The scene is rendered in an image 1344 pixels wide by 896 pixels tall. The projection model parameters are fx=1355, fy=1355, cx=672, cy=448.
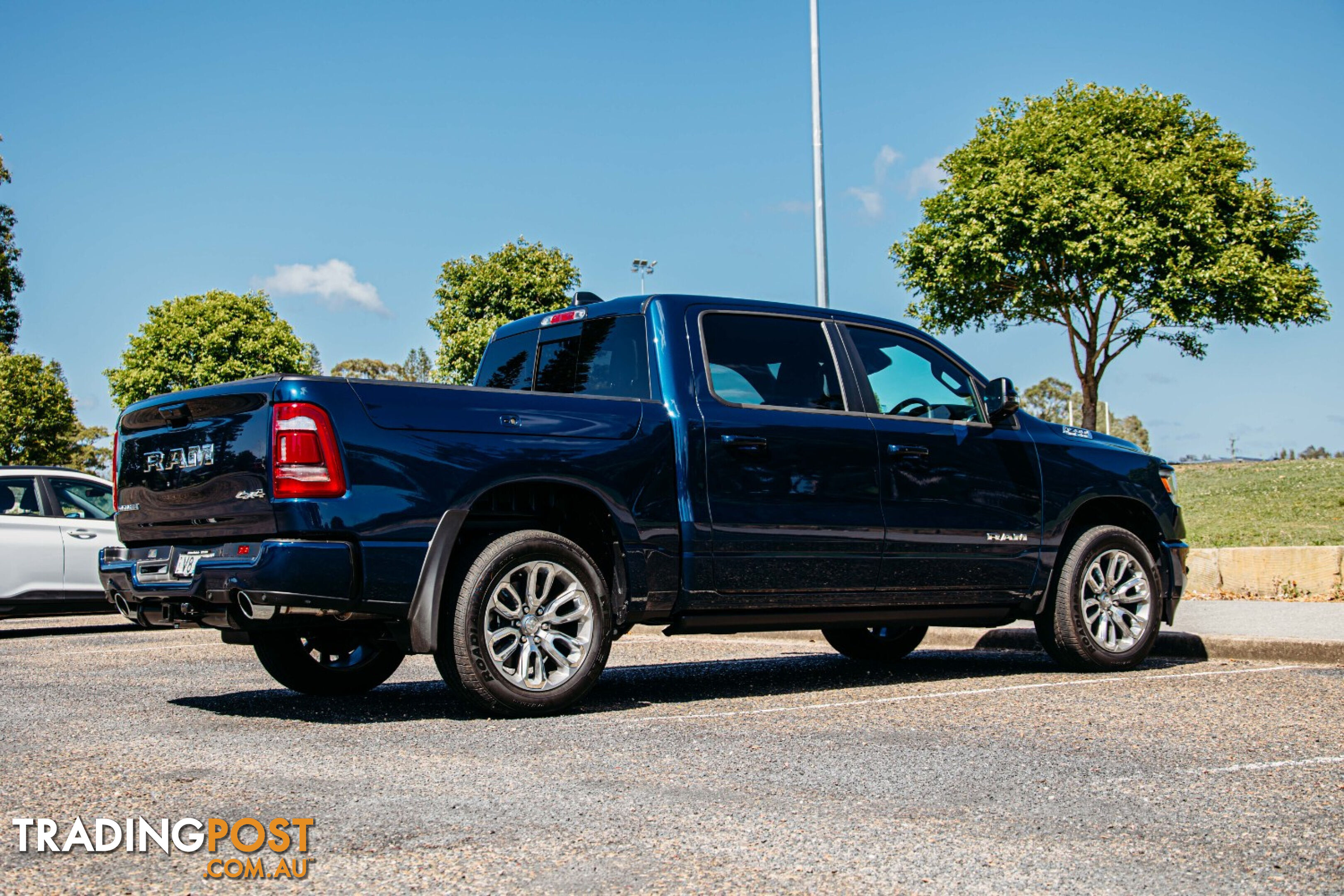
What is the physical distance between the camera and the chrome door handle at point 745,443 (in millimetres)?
6578

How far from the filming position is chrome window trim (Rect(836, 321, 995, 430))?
7.35 metres

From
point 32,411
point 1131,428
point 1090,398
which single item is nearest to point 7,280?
point 32,411

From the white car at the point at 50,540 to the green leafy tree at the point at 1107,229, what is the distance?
2169 cm

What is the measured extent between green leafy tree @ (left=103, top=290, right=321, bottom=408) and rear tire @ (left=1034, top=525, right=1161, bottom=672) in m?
50.8

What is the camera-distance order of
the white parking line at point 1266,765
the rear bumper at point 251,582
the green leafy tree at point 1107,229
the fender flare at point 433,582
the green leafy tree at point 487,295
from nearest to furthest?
the white parking line at point 1266,765
the rear bumper at point 251,582
the fender flare at point 433,582
the green leafy tree at point 1107,229
the green leafy tree at point 487,295

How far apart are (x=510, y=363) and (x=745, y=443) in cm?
172

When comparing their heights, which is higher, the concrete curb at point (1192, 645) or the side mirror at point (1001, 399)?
the side mirror at point (1001, 399)

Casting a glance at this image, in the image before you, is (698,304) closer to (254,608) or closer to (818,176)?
(254,608)

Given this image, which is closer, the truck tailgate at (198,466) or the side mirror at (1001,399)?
the truck tailgate at (198,466)

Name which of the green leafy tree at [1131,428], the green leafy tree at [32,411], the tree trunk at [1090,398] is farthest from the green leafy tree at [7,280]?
the green leafy tree at [1131,428]

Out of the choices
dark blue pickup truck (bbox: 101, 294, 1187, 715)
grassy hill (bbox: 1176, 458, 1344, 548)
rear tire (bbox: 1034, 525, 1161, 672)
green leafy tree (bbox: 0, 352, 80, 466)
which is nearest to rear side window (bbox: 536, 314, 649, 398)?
dark blue pickup truck (bbox: 101, 294, 1187, 715)

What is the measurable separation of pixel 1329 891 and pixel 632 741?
2.76m

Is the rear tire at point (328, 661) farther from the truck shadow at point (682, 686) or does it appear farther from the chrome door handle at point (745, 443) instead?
the chrome door handle at point (745, 443)

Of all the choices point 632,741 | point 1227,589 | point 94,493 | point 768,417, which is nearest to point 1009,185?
point 1227,589
